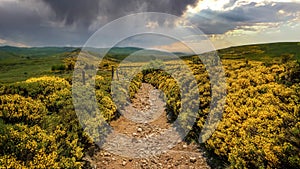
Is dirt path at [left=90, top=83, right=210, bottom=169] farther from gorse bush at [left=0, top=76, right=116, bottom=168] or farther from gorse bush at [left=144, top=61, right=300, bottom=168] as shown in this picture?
gorse bush at [left=144, top=61, right=300, bottom=168]

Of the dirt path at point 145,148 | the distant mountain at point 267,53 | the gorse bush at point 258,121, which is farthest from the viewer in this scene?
the distant mountain at point 267,53

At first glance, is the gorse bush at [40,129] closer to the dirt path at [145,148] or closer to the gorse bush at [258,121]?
the dirt path at [145,148]

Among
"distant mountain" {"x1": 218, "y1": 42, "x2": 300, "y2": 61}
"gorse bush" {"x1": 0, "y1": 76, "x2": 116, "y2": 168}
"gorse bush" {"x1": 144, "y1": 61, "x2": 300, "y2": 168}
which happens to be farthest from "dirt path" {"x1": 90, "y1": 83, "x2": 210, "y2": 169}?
"distant mountain" {"x1": 218, "y1": 42, "x2": 300, "y2": 61}

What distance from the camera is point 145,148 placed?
44.2 ft

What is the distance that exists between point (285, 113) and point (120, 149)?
27.2 feet

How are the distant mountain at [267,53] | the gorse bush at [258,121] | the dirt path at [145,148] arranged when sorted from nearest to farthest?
the gorse bush at [258,121], the dirt path at [145,148], the distant mountain at [267,53]

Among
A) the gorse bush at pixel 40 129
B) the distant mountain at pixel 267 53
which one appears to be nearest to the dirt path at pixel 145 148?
the gorse bush at pixel 40 129

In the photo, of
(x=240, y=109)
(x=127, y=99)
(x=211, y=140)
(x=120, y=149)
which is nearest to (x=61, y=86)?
(x=120, y=149)

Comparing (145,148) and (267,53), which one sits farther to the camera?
(267,53)

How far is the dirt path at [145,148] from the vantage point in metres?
11.8

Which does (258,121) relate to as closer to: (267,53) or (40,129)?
(40,129)

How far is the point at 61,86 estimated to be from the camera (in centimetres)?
1648

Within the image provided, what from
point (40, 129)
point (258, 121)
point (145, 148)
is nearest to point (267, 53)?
point (258, 121)

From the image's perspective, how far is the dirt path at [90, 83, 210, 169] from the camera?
11836 millimetres
